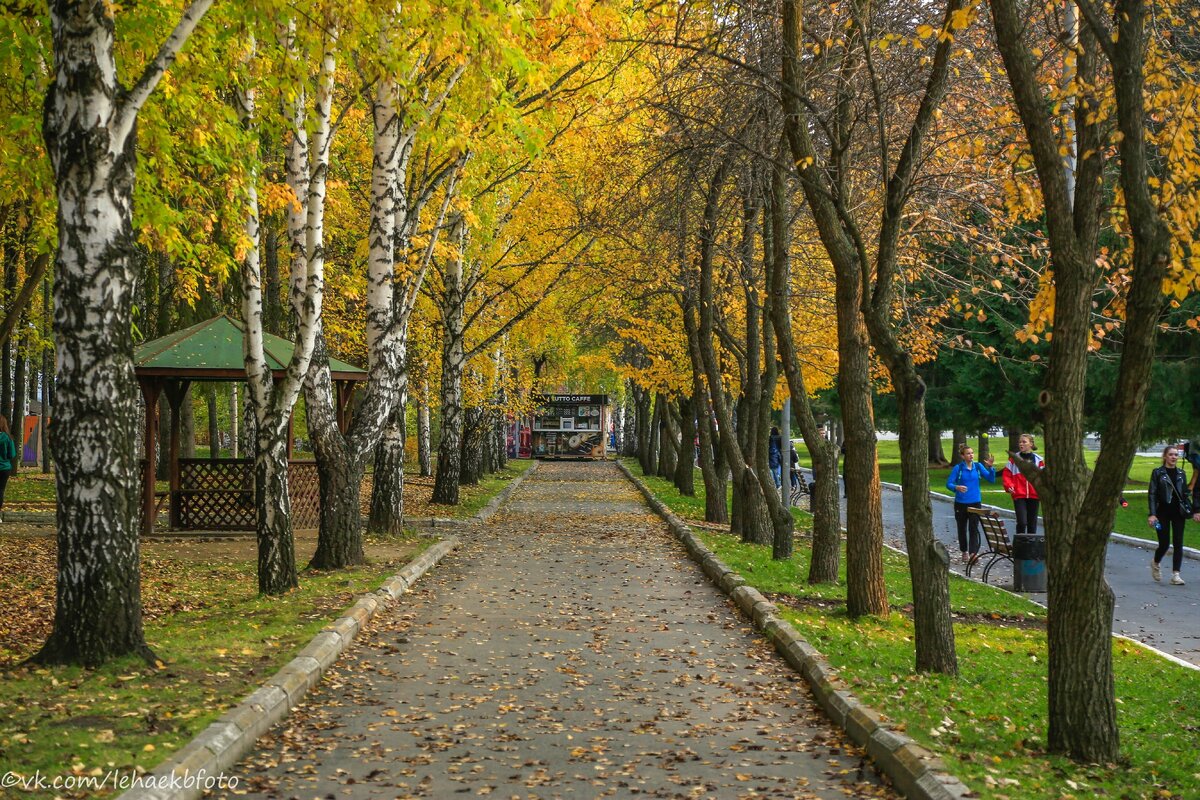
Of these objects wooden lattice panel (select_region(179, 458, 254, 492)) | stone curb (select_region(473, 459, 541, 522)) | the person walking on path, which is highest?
the person walking on path

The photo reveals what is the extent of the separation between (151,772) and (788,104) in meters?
8.77

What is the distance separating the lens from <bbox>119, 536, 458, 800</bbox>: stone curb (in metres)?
6.34

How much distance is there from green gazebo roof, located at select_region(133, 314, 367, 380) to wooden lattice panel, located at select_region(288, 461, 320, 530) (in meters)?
2.15

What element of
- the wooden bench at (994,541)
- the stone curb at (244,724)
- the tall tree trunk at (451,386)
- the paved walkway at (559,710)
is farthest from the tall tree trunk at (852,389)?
the tall tree trunk at (451,386)

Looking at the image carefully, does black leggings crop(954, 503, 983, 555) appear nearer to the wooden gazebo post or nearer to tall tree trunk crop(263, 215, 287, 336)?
the wooden gazebo post

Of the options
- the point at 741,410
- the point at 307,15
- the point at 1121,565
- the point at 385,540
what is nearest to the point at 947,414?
the point at 741,410

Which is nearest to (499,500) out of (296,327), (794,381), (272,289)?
(272,289)

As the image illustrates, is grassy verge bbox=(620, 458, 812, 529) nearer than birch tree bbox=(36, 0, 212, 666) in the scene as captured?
No

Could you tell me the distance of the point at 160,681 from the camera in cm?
874

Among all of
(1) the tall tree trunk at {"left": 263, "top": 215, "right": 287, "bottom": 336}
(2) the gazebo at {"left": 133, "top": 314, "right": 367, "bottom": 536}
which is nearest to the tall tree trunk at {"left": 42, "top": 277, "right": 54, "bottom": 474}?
(1) the tall tree trunk at {"left": 263, "top": 215, "right": 287, "bottom": 336}

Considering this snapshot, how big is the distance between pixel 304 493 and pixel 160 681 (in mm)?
15579

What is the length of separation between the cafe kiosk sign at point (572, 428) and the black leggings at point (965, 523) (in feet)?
161

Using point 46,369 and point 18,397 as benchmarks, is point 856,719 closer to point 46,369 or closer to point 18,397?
point 18,397

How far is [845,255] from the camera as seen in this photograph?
1230 centimetres
